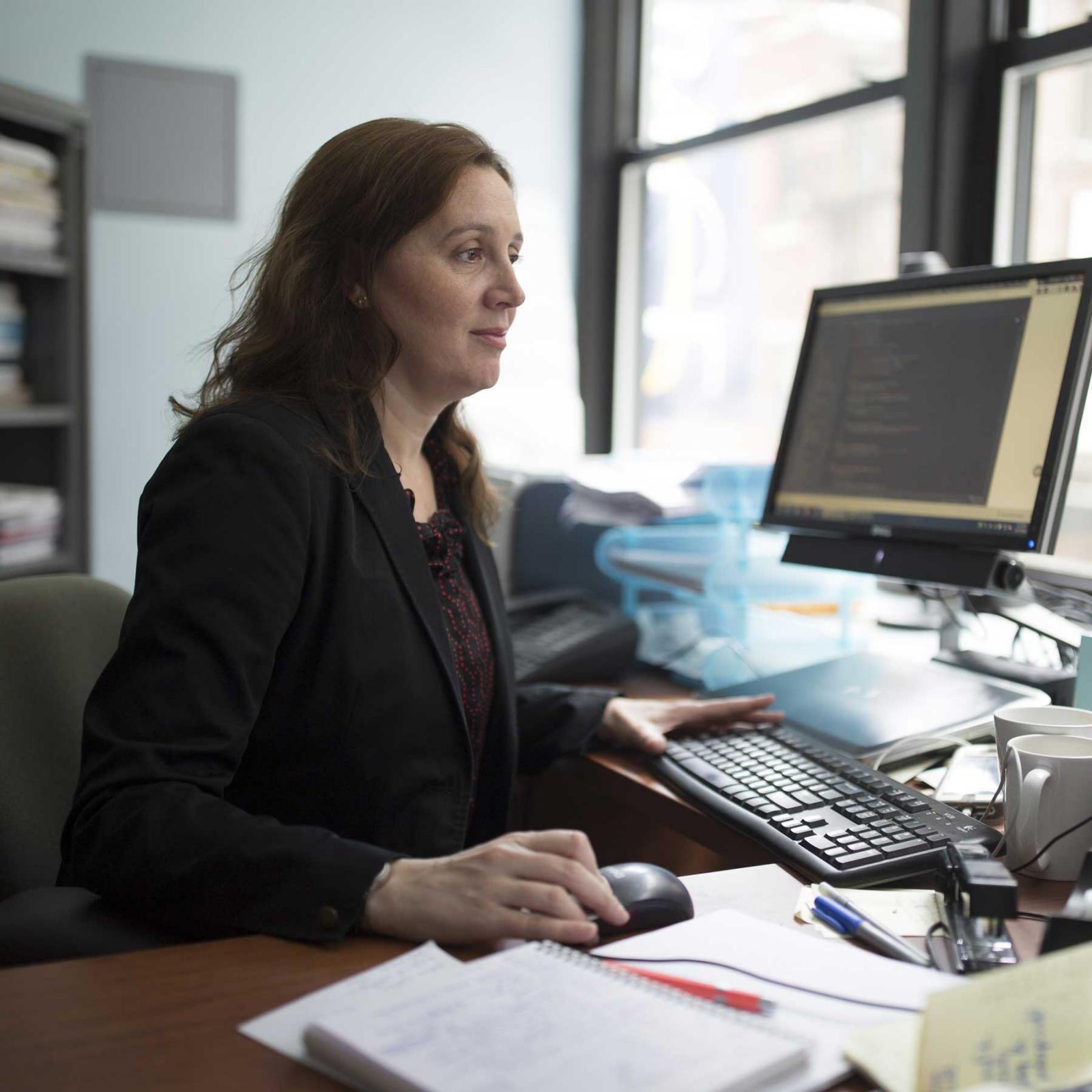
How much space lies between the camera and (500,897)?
814 mm

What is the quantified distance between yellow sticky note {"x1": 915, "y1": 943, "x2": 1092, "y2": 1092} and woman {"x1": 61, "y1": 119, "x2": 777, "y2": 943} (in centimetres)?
26

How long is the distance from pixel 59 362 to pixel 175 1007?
218 cm

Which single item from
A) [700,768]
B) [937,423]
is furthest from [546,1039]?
[937,423]

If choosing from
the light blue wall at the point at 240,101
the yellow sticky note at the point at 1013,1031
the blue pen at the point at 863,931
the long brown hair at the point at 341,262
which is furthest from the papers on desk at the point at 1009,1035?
the light blue wall at the point at 240,101

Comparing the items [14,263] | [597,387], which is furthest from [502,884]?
[597,387]

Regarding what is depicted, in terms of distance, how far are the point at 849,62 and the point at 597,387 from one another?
3.80 feet

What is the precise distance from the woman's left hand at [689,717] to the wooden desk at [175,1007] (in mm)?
411

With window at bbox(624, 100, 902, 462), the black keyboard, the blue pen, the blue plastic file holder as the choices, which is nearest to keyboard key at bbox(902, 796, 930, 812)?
the black keyboard

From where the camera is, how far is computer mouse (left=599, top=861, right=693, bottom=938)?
847 millimetres

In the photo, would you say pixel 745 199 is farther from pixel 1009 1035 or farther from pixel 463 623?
pixel 1009 1035

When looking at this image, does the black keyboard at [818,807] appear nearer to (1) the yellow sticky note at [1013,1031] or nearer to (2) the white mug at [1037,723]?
(2) the white mug at [1037,723]

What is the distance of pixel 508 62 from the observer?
319cm

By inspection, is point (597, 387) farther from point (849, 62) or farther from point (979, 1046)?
point (979, 1046)

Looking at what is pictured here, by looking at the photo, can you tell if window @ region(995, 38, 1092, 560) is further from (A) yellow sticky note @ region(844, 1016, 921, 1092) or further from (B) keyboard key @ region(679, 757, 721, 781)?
(A) yellow sticky note @ region(844, 1016, 921, 1092)
